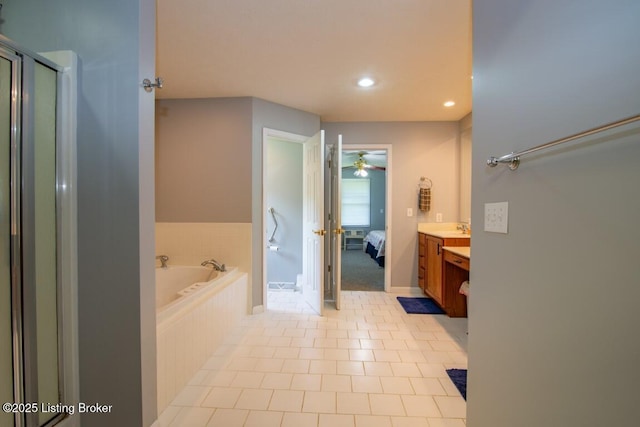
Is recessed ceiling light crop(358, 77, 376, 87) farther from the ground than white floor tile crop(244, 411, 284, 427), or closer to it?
farther from the ground

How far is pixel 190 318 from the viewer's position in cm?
183

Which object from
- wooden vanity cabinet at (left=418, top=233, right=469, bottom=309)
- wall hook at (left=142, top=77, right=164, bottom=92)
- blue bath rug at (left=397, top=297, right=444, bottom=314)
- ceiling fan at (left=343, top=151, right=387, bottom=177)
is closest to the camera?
wall hook at (left=142, top=77, right=164, bottom=92)

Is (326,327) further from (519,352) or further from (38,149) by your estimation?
(38,149)

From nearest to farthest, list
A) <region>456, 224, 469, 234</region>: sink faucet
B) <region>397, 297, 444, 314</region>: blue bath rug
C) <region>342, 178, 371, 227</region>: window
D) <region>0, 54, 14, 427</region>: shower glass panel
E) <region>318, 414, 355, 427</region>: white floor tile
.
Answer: <region>0, 54, 14, 427</region>: shower glass panel
<region>318, 414, 355, 427</region>: white floor tile
<region>397, 297, 444, 314</region>: blue bath rug
<region>456, 224, 469, 234</region>: sink faucet
<region>342, 178, 371, 227</region>: window

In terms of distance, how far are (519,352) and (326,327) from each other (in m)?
1.93

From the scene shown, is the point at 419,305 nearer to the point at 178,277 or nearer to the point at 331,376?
the point at 331,376

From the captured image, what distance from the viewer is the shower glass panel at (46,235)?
3.68 feet

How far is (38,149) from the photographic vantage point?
44.1 inches

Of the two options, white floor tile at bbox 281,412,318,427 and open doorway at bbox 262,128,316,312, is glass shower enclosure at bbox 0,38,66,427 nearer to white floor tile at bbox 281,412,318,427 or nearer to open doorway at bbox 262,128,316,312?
white floor tile at bbox 281,412,318,427

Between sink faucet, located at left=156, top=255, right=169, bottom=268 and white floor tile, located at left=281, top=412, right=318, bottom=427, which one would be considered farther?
sink faucet, located at left=156, top=255, right=169, bottom=268

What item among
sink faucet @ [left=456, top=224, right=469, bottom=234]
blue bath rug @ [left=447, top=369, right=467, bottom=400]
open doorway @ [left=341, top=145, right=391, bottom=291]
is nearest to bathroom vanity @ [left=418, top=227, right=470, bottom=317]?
sink faucet @ [left=456, top=224, right=469, bottom=234]

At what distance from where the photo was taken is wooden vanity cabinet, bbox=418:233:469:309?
290 centimetres

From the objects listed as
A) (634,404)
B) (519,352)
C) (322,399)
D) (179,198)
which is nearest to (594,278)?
(634,404)

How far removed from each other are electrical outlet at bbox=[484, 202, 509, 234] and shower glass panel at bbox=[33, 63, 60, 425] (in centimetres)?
188
